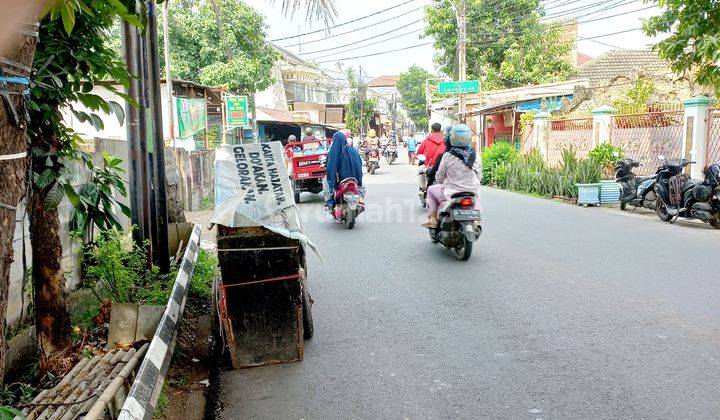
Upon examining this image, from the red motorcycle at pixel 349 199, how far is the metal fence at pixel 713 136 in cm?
862

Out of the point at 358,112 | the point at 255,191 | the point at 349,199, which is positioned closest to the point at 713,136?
the point at 349,199

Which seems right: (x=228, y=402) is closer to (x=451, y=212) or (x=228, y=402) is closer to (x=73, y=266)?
(x=73, y=266)

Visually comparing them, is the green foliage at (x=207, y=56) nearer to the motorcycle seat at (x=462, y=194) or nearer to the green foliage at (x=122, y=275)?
the motorcycle seat at (x=462, y=194)

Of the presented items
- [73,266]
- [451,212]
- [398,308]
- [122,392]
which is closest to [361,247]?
[451,212]

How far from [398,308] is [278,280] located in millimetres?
1770

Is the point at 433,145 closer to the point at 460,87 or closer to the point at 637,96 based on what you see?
the point at 637,96

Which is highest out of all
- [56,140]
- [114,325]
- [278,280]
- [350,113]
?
[350,113]

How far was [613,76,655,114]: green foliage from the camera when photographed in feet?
64.8

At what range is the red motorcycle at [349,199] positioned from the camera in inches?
428

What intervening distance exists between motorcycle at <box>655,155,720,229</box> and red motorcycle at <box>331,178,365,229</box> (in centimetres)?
589

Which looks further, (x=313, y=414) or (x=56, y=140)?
(x=56, y=140)

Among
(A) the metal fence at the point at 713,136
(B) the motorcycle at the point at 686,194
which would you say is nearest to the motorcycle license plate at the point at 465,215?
(B) the motorcycle at the point at 686,194

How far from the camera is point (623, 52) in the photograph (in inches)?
1373

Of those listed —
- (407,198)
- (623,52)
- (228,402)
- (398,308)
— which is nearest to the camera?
(228,402)
